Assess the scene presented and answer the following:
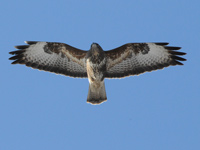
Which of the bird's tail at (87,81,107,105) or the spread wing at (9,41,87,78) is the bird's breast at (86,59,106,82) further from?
the spread wing at (9,41,87,78)

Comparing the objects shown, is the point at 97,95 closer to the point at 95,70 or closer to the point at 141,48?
the point at 95,70

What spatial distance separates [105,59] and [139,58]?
4.05 feet

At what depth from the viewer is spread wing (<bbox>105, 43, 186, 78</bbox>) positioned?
1291 centimetres

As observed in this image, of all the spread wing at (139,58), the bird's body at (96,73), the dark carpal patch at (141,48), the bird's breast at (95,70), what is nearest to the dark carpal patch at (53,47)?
the bird's body at (96,73)

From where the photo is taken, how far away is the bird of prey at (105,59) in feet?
42.1

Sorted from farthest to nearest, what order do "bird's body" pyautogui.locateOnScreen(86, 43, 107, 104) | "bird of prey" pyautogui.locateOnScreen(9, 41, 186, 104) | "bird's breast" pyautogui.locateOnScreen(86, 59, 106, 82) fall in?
"bird of prey" pyautogui.locateOnScreen(9, 41, 186, 104) < "bird's breast" pyautogui.locateOnScreen(86, 59, 106, 82) < "bird's body" pyautogui.locateOnScreen(86, 43, 107, 104)

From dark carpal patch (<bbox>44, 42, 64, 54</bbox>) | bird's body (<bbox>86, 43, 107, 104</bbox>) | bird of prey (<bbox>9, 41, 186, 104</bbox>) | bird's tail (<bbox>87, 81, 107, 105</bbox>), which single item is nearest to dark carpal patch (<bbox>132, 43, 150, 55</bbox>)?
bird of prey (<bbox>9, 41, 186, 104</bbox>)

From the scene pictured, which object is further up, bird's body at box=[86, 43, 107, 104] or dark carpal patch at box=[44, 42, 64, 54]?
dark carpal patch at box=[44, 42, 64, 54]

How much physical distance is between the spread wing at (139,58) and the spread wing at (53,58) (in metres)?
0.97

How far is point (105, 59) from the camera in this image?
12.6 meters

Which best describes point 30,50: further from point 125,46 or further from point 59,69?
point 125,46

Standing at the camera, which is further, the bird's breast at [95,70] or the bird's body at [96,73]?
the bird's breast at [95,70]

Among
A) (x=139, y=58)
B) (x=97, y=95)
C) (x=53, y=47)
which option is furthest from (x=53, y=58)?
(x=139, y=58)

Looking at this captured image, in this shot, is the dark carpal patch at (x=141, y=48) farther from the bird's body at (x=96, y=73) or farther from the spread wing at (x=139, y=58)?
the bird's body at (x=96, y=73)
